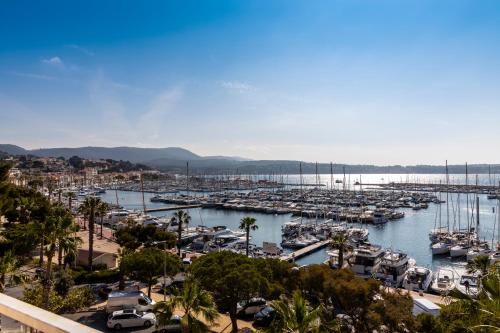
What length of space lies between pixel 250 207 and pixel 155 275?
229 feet

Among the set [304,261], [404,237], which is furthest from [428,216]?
[304,261]

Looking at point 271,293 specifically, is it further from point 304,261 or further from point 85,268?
point 304,261

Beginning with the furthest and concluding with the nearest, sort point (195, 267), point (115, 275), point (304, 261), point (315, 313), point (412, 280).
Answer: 1. point (304, 261)
2. point (412, 280)
3. point (115, 275)
4. point (195, 267)
5. point (315, 313)

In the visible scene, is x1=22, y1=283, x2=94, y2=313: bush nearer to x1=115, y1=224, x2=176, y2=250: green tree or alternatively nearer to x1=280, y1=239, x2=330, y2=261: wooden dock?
x1=115, y1=224, x2=176, y2=250: green tree

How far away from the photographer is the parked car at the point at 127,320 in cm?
1949

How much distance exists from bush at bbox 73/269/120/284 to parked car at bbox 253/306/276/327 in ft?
41.9

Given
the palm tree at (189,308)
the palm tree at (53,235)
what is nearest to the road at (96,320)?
the palm tree at (53,235)

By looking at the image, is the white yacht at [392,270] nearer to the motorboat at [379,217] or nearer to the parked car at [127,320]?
the parked car at [127,320]

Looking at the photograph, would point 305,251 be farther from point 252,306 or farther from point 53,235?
point 53,235

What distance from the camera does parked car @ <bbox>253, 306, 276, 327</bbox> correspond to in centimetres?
2078

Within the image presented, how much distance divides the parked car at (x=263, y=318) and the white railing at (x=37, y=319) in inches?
769

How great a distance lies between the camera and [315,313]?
10.8m

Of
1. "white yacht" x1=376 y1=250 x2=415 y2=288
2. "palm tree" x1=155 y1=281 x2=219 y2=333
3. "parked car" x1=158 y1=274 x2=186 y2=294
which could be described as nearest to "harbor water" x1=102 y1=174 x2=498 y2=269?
"white yacht" x1=376 y1=250 x2=415 y2=288

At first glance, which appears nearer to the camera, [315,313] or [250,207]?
[315,313]
